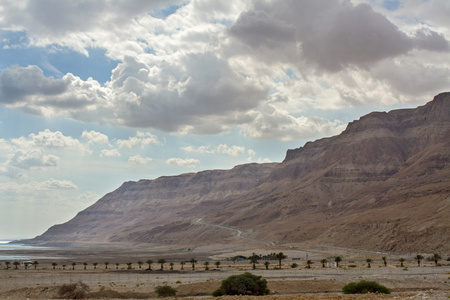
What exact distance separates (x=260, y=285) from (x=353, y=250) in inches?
3167

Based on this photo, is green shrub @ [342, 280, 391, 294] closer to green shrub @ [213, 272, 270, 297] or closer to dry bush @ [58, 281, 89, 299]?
green shrub @ [213, 272, 270, 297]

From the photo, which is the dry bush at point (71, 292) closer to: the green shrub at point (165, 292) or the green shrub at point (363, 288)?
the green shrub at point (165, 292)

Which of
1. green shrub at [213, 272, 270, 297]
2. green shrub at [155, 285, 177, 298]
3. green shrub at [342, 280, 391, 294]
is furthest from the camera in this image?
green shrub at [155, 285, 177, 298]

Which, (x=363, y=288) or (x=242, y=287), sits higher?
(x=242, y=287)

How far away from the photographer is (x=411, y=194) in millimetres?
145875

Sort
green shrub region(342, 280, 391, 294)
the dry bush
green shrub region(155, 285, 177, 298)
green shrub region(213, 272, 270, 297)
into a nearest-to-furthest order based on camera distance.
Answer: green shrub region(342, 280, 391, 294) < green shrub region(213, 272, 270, 297) < the dry bush < green shrub region(155, 285, 177, 298)

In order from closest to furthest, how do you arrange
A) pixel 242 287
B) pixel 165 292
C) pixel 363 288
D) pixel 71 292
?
pixel 363 288, pixel 242 287, pixel 71 292, pixel 165 292

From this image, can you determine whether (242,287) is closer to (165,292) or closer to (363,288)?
(165,292)

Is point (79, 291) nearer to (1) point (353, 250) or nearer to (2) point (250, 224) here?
(1) point (353, 250)

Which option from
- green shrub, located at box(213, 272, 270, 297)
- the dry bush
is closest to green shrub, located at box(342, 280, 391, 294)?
green shrub, located at box(213, 272, 270, 297)

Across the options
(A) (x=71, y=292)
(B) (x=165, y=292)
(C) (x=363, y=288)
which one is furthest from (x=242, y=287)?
(A) (x=71, y=292)

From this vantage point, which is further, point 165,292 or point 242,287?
point 165,292

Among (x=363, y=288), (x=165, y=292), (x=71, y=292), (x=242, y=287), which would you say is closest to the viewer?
(x=363, y=288)

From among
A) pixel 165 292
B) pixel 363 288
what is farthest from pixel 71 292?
pixel 363 288
